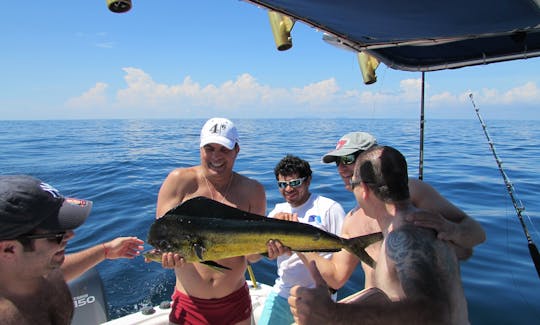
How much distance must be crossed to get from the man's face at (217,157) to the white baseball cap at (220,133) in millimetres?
79

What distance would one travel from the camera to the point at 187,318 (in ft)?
9.94

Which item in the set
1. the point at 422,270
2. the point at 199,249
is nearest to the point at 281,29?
the point at 199,249

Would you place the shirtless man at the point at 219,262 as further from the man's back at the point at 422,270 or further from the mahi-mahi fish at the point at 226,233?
the man's back at the point at 422,270

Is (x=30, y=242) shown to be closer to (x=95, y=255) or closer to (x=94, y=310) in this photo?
(x=95, y=255)

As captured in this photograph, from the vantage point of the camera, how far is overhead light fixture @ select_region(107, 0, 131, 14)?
132 centimetres

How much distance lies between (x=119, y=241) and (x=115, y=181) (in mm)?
9602

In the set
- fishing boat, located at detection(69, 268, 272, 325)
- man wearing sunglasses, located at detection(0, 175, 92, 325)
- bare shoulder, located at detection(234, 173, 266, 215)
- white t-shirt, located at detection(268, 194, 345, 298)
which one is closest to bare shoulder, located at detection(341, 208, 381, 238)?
white t-shirt, located at detection(268, 194, 345, 298)

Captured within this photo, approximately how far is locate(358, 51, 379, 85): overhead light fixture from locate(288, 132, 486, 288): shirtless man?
552 millimetres

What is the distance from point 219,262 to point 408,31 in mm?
2335

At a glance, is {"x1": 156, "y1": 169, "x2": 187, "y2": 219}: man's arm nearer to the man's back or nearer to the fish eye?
the fish eye

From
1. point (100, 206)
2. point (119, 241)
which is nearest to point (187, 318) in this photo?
point (119, 241)

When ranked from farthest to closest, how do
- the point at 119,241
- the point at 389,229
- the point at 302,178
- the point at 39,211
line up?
the point at 302,178, the point at 119,241, the point at 389,229, the point at 39,211

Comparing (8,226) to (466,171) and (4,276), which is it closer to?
(4,276)

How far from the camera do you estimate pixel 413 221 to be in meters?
1.71
